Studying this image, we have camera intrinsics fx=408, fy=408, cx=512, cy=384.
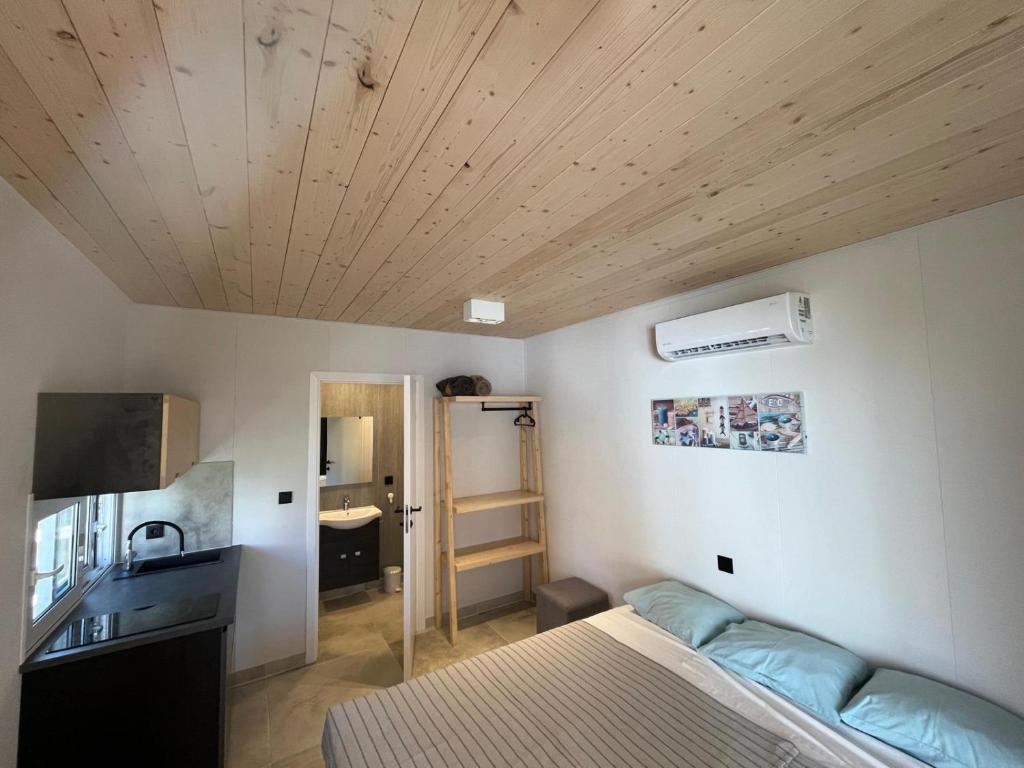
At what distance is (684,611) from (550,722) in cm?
98

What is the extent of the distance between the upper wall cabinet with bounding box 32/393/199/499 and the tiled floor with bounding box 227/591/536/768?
1.56 meters

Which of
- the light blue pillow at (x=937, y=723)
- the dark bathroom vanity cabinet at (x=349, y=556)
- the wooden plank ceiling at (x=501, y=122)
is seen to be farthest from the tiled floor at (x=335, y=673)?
the wooden plank ceiling at (x=501, y=122)

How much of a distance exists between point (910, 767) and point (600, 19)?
2285 millimetres

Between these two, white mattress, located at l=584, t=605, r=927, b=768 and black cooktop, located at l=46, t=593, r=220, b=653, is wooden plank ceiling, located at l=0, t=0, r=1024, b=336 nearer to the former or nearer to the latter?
black cooktop, located at l=46, t=593, r=220, b=653

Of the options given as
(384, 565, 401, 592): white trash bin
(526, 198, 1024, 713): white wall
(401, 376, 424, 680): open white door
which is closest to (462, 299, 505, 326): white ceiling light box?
(401, 376, 424, 680): open white door

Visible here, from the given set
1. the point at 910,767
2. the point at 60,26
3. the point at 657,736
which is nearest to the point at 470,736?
the point at 657,736

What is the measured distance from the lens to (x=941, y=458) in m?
1.56

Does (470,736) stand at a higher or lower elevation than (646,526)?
lower

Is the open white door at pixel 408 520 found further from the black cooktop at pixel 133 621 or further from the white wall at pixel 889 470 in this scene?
the white wall at pixel 889 470

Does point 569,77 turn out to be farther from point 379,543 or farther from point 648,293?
point 379,543

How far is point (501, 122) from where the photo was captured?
3.26 ft

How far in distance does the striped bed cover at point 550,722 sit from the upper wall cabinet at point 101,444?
1.28 meters

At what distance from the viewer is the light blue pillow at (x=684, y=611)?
2.06 metres

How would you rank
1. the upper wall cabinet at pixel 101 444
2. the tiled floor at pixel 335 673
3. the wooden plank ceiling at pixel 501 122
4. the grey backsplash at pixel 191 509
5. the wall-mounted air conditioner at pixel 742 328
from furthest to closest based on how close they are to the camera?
the grey backsplash at pixel 191 509, the tiled floor at pixel 335 673, the wall-mounted air conditioner at pixel 742 328, the upper wall cabinet at pixel 101 444, the wooden plank ceiling at pixel 501 122
